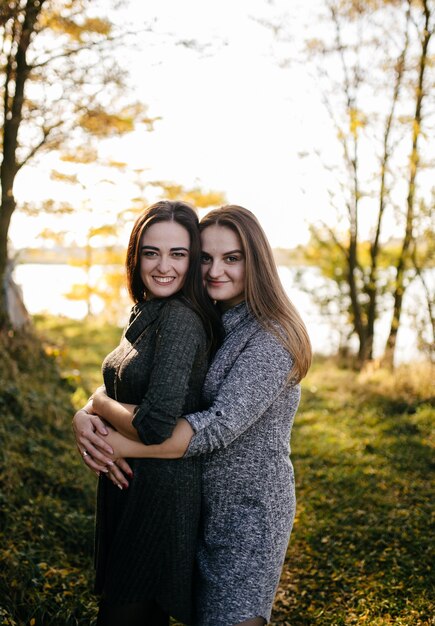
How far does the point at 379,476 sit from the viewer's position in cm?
507

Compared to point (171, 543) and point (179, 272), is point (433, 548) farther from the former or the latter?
point (179, 272)

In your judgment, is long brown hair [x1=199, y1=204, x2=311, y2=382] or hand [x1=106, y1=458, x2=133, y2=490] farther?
long brown hair [x1=199, y1=204, x2=311, y2=382]

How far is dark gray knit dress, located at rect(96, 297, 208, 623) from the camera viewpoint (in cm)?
216

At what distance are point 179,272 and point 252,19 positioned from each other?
7487mm

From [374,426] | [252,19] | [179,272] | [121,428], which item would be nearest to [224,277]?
[179,272]

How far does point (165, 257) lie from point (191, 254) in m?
0.12

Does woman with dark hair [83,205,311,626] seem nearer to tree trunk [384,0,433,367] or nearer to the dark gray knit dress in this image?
the dark gray knit dress

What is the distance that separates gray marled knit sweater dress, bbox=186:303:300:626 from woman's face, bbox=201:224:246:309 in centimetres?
22

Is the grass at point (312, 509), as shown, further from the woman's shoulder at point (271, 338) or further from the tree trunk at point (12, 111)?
the woman's shoulder at point (271, 338)

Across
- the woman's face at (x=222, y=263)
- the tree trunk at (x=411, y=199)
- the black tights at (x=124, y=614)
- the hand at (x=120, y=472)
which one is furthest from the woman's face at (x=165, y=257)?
the tree trunk at (x=411, y=199)

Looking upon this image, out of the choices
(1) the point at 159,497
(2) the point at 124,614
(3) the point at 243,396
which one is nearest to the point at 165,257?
(3) the point at 243,396

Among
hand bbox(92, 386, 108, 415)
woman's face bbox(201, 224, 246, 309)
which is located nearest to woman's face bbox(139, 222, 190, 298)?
woman's face bbox(201, 224, 246, 309)

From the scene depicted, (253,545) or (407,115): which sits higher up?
(407,115)

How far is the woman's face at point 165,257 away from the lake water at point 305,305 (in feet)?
1.65
